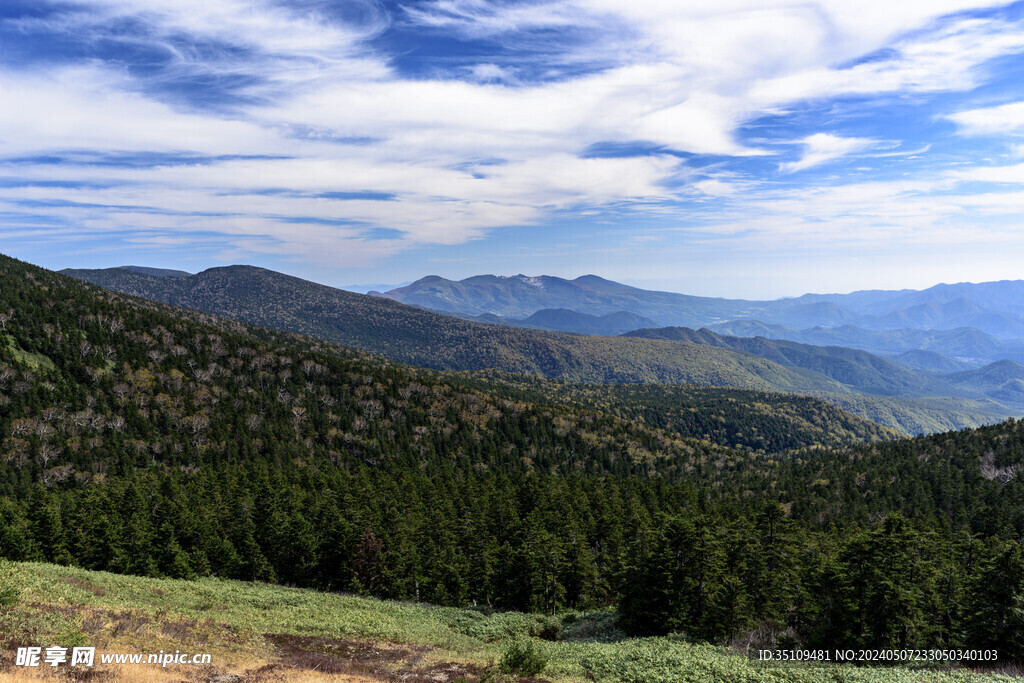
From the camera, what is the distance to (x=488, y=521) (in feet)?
267

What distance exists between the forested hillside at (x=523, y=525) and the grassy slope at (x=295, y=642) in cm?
1005

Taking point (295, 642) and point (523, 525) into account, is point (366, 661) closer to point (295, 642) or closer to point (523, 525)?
point (295, 642)

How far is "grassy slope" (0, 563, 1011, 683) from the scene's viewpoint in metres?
25.9

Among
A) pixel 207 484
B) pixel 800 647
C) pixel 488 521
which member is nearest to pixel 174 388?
pixel 207 484

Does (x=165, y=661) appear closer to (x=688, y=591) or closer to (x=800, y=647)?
(x=688, y=591)

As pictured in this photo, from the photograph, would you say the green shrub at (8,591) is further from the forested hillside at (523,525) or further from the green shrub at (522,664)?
the forested hillside at (523,525)

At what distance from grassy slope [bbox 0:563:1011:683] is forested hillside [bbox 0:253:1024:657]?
10.1m

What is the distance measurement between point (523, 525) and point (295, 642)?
45600 mm

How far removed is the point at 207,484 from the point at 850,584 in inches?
4431

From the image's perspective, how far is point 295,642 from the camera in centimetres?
3306

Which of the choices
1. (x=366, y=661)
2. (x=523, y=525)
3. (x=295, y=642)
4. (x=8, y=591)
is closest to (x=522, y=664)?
(x=366, y=661)

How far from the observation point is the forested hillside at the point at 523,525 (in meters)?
42.6
